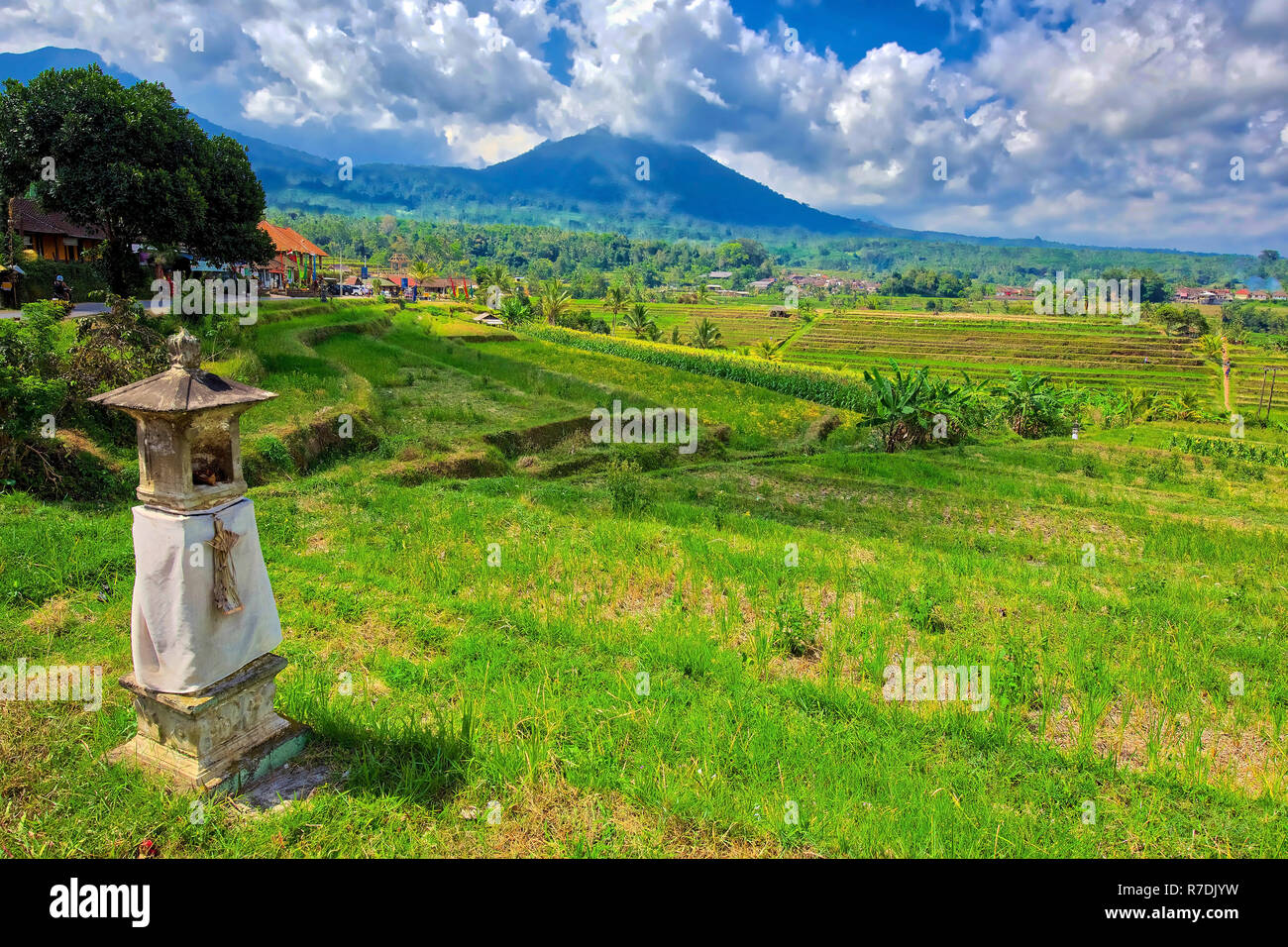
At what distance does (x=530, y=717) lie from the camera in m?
4.54

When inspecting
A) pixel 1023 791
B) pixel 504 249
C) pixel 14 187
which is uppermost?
pixel 504 249

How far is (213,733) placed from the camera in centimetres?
362

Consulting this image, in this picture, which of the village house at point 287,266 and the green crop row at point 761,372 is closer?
the green crop row at point 761,372

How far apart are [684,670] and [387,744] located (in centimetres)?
231

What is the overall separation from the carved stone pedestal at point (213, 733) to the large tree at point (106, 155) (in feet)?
55.3

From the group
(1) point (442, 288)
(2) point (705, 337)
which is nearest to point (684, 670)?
(2) point (705, 337)

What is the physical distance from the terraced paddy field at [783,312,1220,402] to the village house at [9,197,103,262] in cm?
4509

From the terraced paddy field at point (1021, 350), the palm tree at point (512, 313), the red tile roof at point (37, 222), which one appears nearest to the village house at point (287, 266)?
the red tile roof at point (37, 222)

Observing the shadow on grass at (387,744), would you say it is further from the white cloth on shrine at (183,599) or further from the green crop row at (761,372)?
the green crop row at (761,372)

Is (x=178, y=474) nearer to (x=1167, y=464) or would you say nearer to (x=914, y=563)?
(x=914, y=563)

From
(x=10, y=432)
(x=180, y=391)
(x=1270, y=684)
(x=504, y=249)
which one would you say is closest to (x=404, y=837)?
(x=180, y=391)

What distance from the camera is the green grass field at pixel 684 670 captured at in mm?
3656

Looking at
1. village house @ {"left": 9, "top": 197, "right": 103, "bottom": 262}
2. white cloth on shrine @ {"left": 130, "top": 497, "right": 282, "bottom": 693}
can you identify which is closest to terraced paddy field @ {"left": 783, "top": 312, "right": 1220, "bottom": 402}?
village house @ {"left": 9, "top": 197, "right": 103, "bottom": 262}

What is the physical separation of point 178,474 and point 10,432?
25.2 ft
